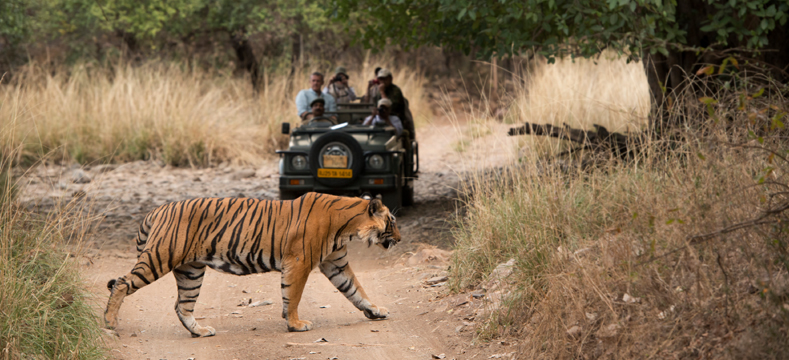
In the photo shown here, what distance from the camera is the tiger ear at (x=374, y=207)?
4.89 metres

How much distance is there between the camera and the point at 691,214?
377cm

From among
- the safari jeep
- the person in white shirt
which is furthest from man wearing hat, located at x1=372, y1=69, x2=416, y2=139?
the safari jeep

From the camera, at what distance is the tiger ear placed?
4891 millimetres

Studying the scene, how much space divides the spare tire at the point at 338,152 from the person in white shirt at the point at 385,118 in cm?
80

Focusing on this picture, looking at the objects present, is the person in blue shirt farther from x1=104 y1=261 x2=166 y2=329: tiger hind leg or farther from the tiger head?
x1=104 y1=261 x2=166 y2=329: tiger hind leg

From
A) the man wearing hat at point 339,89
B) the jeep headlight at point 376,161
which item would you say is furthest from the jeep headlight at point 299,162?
the man wearing hat at point 339,89

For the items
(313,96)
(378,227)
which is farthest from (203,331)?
(313,96)

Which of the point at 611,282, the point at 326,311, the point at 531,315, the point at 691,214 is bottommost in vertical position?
the point at 326,311

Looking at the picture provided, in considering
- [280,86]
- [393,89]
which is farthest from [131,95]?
[393,89]

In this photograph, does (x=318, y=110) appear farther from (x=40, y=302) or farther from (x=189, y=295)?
(x=40, y=302)

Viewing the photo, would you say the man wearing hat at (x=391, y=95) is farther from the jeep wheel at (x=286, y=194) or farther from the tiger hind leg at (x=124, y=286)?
the tiger hind leg at (x=124, y=286)

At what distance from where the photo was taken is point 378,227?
491 centimetres

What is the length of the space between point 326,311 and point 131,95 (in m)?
9.08

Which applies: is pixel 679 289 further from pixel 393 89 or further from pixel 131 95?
pixel 131 95
